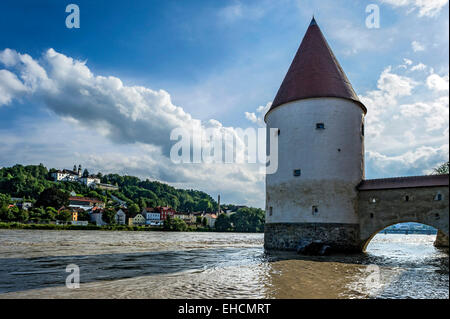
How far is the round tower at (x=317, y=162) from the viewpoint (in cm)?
1659

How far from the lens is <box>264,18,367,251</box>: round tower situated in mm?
16594

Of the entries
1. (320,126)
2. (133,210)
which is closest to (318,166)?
(320,126)

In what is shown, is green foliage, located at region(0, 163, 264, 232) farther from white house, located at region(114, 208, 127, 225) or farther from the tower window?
the tower window

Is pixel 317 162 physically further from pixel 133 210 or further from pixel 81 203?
pixel 81 203

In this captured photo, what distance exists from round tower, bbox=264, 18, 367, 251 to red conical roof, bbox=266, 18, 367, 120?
0.18 ft

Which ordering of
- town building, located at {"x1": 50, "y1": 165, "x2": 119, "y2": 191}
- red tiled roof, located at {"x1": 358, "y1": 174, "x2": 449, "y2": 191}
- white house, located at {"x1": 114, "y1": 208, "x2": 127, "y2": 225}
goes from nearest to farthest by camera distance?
red tiled roof, located at {"x1": 358, "y1": 174, "x2": 449, "y2": 191} → white house, located at {"x1": 114, "y1": 208, "x2": 127, "y2": 225} → town building, located at {"x1": 50, "y1": 165, "x2": 119, "y2": 191}

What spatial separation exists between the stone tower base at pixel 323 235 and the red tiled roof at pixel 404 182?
7.42 ft

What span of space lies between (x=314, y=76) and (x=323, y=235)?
889cm

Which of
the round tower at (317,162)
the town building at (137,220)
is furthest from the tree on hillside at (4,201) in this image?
the round tower at (317,162)

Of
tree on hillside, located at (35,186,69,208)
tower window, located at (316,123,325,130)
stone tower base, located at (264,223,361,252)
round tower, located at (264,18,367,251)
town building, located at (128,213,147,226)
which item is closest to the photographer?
stone tower base, located at (264,223,361,252)

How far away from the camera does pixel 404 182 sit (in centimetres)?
1526

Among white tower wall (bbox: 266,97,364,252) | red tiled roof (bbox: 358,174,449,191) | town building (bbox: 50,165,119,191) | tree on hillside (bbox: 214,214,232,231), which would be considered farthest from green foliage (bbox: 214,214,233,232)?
town building (bbox: 50,165,119,191)
